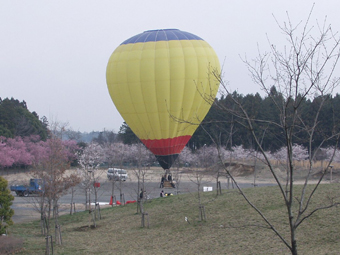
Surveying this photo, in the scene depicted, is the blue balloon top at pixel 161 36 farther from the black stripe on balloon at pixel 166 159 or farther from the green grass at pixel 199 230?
the green grass at pixel 199 230

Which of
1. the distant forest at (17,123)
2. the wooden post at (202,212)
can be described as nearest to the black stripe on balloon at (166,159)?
the wooden post at (202,212)

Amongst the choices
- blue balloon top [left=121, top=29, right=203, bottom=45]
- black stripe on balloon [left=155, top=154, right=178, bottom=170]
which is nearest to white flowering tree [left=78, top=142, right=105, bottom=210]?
black stripe on balloon [left=155, top=154, right=178, bottom=170]

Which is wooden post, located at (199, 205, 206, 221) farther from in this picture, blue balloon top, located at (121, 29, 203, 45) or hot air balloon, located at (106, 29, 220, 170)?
blue balloon top, located at (121, 29, 203, 45)

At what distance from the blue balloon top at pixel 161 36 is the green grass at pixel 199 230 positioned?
1049cm

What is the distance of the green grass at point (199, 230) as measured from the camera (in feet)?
41.8

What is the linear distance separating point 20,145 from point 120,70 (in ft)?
116

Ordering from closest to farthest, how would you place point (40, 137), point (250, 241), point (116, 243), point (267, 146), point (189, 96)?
point (250, 241)
point (116, 243)
point (189, 96)
point (267, 146)
point (40, 137)

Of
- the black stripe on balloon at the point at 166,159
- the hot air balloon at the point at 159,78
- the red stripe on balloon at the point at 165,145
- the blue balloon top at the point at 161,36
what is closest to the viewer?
the hot air balloon at the point at 159,78

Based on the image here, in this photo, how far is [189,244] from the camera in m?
14.1

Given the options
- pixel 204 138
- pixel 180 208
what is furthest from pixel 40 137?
pixel 180 208

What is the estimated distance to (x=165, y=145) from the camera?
28969 millimetres

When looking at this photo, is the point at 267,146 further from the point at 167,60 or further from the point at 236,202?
the point at 236,202

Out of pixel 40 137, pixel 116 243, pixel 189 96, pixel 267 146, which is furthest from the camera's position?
pixel 40 137

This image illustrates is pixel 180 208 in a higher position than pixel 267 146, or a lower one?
lower
